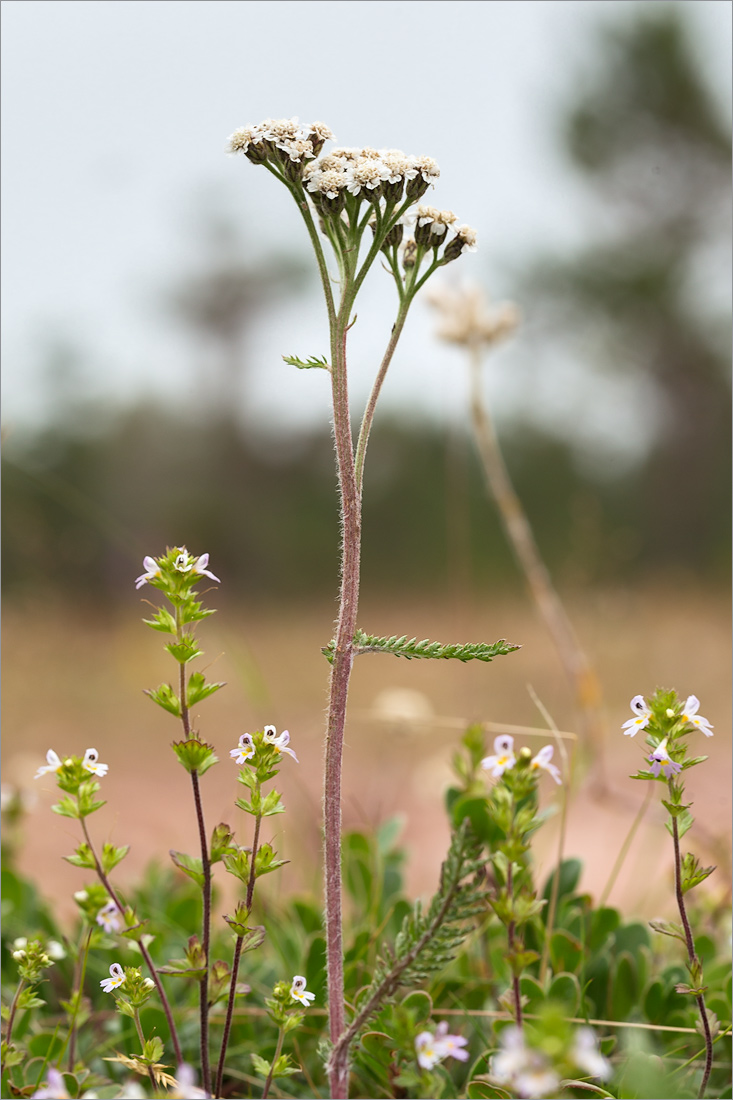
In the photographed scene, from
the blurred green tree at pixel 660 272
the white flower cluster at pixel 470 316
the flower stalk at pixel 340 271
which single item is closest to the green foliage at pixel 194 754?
the flower stalk at pixel 340 271

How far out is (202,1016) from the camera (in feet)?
2.49

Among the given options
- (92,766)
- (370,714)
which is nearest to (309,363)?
(92,766)

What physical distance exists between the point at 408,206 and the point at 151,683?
5845mm

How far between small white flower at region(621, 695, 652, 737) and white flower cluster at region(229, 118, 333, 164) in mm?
508

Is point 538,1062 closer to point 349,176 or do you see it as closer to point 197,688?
point 197,688

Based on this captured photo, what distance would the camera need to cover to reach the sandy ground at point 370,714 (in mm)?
2164

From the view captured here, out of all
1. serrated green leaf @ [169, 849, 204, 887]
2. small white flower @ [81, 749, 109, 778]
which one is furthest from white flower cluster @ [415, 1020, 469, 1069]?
small white flower @ [81, 749, 109, 778]

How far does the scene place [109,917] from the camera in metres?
0.85

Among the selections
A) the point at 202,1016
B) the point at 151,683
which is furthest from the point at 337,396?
the point at 151,683

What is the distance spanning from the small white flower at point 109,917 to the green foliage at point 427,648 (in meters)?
0.38

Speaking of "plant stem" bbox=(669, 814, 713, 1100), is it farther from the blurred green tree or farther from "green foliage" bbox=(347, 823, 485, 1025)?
the blurred green tree

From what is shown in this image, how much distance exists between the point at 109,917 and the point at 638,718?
53cm

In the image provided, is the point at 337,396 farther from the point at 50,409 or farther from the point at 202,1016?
the point at 50,409

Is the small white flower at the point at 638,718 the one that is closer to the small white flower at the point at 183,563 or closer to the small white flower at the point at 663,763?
the small white flower at the point at 663,763
